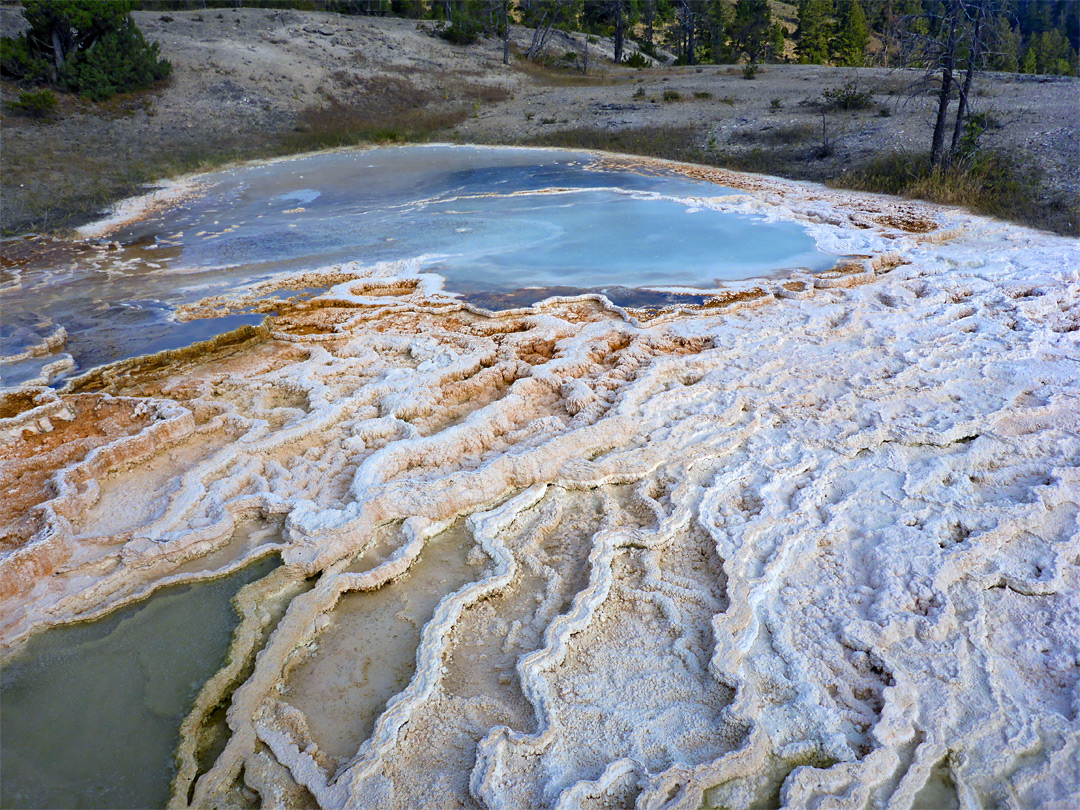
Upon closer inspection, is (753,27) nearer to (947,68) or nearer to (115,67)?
(947,68)

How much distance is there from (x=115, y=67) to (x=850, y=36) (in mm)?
23407

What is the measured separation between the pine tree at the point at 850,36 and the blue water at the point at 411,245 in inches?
814

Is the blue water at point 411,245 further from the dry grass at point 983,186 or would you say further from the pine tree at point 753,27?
the pine tree at point 753,27

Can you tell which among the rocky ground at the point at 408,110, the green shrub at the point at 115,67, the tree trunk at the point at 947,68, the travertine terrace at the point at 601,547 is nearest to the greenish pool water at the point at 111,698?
the travertine terrace at the point at 601,547

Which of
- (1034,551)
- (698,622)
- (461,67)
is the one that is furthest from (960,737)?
(461,67)

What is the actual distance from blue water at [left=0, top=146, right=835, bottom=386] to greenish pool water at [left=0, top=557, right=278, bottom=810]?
7.79 ft

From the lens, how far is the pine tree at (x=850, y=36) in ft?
80.9

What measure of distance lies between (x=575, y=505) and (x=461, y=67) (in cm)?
1877

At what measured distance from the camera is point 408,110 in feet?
52.6

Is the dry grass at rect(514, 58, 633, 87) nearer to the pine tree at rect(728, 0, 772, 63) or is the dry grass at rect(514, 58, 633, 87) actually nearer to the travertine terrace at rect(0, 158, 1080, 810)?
the pine tree at rect(728, 0, 772, 63)

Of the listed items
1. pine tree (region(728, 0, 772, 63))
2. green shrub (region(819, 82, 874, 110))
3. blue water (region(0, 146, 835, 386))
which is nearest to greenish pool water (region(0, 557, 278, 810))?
blue water (region(0, 146, 835, 386))

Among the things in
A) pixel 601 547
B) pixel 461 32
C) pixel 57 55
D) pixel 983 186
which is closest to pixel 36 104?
pixel 57 55

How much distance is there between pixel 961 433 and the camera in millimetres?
3234

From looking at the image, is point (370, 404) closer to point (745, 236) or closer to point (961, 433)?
point (961, 433)
